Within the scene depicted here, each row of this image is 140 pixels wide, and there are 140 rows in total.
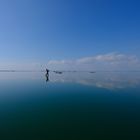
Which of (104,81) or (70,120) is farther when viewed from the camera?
(104,81)

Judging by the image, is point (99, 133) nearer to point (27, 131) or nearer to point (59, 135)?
point (59, 135)

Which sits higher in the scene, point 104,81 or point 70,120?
point 104,81

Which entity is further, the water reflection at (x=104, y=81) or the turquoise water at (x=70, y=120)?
the water reflection at (x=104, y=81)

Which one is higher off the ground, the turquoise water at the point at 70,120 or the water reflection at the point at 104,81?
the water reflection at the point at 104,81

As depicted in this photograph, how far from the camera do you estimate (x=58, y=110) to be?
21.9 meters

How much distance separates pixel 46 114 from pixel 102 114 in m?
7.03

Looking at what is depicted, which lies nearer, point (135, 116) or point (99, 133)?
point (99, 133)

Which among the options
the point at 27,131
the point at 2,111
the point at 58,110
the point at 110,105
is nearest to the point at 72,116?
the point at 58,110

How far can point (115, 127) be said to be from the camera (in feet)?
54.2

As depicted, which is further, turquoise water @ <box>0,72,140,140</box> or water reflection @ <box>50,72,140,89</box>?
water reflection @ <box>50,72,140,89</box>

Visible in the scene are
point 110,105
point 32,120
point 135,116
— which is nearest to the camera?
point 32,120

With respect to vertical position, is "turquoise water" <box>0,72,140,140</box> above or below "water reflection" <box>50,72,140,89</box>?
below

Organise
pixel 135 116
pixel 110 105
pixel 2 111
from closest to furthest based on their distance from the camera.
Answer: pixel 135 116
pixel 2 111
pixel 110 105

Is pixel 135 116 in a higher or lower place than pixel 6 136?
higher
